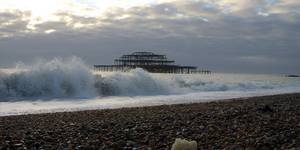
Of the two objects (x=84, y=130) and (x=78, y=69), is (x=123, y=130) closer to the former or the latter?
(x=84, y=130)

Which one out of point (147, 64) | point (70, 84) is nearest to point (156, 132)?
point (70, 84)

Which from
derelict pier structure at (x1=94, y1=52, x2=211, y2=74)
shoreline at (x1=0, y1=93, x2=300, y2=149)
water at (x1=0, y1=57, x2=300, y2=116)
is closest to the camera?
shoreline at (x1=0, y1=93, x2=300, y2=149)

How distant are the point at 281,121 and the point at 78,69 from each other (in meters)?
20.1

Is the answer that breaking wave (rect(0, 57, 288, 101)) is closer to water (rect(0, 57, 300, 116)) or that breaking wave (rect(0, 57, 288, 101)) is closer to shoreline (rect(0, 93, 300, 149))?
water (rect(0, 57, 300, 116))

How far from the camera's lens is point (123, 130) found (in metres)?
9.50

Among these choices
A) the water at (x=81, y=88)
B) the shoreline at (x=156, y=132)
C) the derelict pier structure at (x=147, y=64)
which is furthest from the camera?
the derelict pier structure at (x=147, y=64)

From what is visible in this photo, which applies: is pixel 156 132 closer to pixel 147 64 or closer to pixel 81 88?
pixel 81 88

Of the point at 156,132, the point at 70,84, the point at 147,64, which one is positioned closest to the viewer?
the point at 156,132

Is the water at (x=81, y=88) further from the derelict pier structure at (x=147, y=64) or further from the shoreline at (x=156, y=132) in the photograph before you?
the derelict pier structure at (x=147, y=64)

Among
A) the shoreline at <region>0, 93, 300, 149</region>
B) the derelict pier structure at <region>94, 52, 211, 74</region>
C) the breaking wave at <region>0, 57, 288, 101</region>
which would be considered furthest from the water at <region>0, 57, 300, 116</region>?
the derelict pier structure at <region>94, 52, 211, 74</region>


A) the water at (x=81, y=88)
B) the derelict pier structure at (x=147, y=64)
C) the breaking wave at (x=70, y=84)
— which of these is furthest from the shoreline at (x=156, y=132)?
the derelict pier structure at (x=147, y=64)

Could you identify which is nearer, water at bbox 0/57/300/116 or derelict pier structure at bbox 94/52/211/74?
water at bbox 0/57/300/116

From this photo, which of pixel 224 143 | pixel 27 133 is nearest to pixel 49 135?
pixel 27 133

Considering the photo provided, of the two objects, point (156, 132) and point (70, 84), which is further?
point (70, 84)
